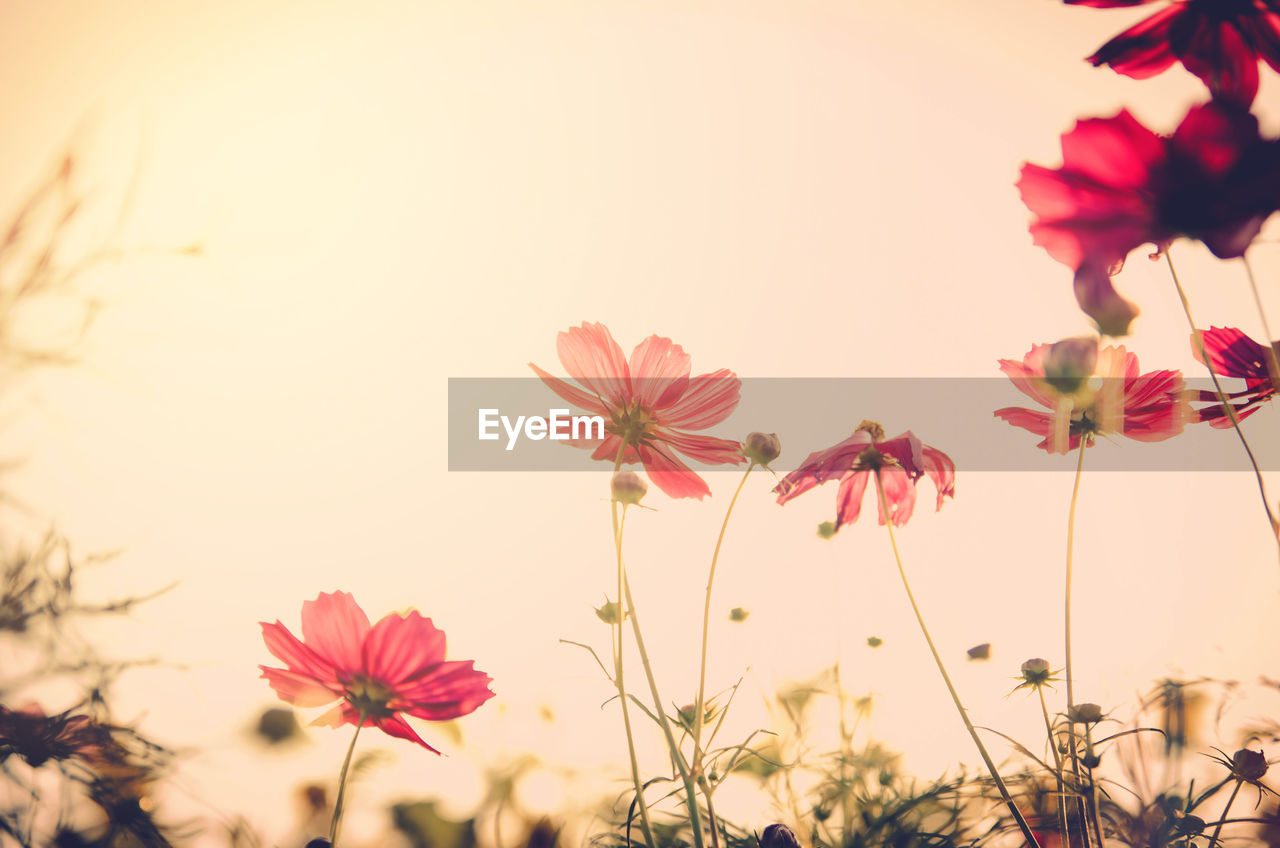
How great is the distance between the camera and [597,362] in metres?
0.32

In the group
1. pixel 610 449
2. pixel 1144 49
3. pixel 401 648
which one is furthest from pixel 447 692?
pixel 1144 49

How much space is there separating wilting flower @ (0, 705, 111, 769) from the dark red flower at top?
56 centimetres

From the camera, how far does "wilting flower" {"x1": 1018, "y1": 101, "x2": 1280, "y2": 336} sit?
211 millimetres

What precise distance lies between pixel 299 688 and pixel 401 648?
5 centimetres

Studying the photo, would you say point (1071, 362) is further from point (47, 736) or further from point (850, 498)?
point (47, 736)

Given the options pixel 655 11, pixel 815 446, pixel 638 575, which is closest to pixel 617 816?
pixel 638 575

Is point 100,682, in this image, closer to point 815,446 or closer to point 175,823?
point 175,823

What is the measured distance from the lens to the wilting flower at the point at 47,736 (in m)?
0.39

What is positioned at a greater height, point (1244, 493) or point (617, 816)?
point (1244, 493)

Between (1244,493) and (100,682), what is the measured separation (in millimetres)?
676

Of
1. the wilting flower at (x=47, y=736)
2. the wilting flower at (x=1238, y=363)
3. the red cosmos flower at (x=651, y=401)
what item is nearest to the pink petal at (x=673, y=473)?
the red cosmos flower at (x=651, y=401)

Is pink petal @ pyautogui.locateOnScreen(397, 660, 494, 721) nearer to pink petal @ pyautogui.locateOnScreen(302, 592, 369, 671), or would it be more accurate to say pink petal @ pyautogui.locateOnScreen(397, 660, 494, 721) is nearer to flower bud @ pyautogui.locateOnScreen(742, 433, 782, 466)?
pink petal @ pyautogui.locateOnScreen(302, 592, 369, 671)

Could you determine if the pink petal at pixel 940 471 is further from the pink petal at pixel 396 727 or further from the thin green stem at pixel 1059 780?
the pink petal at pixel 396 727

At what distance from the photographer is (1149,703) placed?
39 cm
